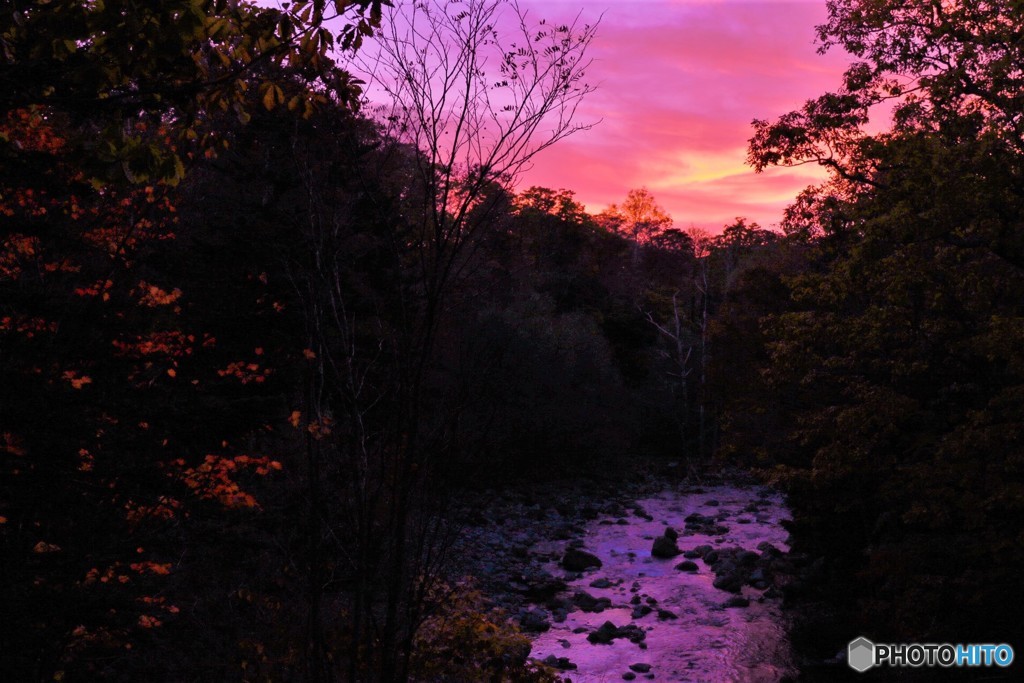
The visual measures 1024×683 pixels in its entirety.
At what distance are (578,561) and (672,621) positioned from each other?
4.28 m

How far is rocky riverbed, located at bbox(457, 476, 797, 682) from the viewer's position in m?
14.2

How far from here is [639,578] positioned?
758 inches

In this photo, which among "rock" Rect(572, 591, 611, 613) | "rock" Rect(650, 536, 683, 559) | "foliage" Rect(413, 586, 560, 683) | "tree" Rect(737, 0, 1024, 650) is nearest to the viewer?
"tree" Rect(737, 0, 1024, 650)

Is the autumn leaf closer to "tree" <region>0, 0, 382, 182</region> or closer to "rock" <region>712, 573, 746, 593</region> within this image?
"tree" <region>0, 0, 382, 182</region>

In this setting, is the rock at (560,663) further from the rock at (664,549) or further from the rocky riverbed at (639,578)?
the rock at (664,549)

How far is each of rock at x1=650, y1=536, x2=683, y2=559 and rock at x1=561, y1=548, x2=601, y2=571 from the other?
6.10ft

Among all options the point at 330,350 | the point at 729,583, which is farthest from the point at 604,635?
the point at 330,350

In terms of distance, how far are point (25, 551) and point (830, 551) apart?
16130 millimetres

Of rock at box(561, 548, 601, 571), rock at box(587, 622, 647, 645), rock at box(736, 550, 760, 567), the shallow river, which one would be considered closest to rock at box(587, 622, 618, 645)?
rock at box(587, 622, 647, 645)

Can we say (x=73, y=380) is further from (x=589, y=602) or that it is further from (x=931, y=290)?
(x=589, y=602)

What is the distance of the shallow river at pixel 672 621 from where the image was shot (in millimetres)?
13664

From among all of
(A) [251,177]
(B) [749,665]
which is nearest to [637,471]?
(B) [749,665]

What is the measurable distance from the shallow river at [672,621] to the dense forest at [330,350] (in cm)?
112

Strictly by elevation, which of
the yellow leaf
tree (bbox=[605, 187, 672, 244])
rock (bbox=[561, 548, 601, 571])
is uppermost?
tree (bbox=[605, 187, 672, 244])
